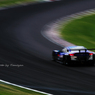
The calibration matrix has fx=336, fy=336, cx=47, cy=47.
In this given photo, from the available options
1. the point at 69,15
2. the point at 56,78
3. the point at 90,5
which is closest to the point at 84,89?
the point at 56,78

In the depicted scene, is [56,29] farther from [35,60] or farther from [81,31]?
[35,60]

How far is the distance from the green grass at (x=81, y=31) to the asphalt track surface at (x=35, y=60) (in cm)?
215

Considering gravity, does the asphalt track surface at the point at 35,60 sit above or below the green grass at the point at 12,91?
above

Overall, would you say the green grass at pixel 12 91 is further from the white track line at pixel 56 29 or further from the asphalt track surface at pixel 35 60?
the white track line at pixel 56 29

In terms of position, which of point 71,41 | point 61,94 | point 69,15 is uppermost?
point 69,15

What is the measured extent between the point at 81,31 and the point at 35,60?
37.2 ft

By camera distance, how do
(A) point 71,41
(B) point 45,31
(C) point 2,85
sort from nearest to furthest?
(C) point 2,85, (A) point 71,41, (B) point 45,31

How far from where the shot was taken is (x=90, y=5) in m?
39.6

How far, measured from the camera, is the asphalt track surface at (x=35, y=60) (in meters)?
13.0

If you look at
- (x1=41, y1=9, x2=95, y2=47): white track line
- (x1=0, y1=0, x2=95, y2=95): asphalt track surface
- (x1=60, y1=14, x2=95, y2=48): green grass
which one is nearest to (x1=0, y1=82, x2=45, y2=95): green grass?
(x1=0, y1=0, x2=95, y2=95): asphalt track surface

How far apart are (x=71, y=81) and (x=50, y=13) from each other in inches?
932

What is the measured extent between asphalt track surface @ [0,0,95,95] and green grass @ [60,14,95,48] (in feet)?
7.04

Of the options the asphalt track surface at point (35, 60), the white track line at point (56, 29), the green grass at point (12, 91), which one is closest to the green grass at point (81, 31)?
the white track line at point (56, 29)

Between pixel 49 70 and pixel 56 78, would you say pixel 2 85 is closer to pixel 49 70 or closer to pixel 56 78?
pixel 56 78
